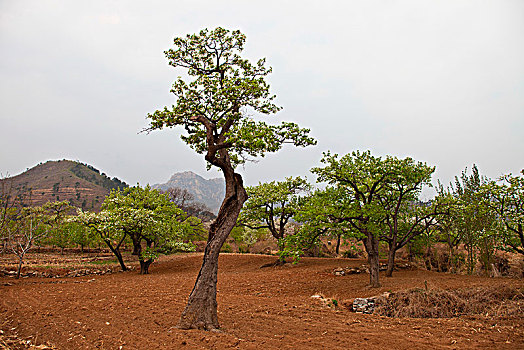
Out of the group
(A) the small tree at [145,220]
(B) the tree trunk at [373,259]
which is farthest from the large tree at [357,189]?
(A) the small tree at [145,220]

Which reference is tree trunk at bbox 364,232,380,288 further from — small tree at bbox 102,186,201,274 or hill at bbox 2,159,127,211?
hill at bbox 2,159,127,211

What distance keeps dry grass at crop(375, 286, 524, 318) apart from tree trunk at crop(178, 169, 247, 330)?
17.9 ft

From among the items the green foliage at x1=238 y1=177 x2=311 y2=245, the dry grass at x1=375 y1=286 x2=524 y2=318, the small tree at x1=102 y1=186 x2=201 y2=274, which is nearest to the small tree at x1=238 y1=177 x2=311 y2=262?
the green foliage at x1=238 y1=177 x2=311 y2=245

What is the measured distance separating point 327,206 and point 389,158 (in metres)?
3.26

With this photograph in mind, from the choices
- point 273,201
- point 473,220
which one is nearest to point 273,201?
point 273,201

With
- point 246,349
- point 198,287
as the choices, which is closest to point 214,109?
point 198,287

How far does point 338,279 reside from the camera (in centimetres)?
1445

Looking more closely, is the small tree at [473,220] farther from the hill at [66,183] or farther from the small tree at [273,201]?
the hill at [66,183]

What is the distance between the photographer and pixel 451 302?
28.6ft

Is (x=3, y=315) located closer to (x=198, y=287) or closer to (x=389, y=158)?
(x=198, y=287)

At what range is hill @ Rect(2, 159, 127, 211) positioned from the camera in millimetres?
68562

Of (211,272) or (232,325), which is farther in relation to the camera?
(232,325)

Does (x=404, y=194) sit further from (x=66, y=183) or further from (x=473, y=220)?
(x=66, y=183)

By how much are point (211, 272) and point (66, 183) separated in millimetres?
88577
